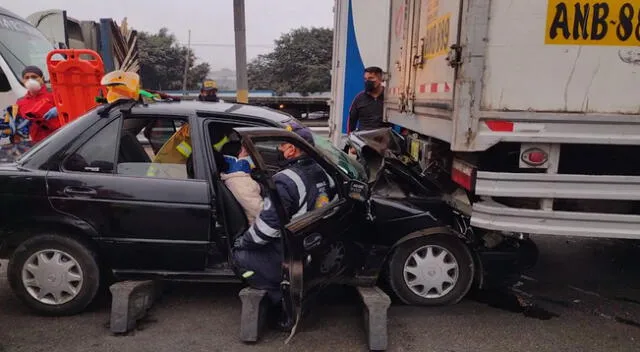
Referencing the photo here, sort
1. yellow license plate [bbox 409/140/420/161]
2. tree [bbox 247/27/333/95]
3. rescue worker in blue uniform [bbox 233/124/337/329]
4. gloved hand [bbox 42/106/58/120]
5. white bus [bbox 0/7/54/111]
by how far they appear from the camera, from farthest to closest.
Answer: tree [bbox 247/27/333/95]
white bus [bbox 0/7/54/111]
gloved hand [bbox 42/106/58/120]
yellow license plate [bbox 409/140/420/161]
rescue worker in blue uniform [bbox 233/124/337/329]

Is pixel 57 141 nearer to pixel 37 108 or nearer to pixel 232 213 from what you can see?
pixel 232 213

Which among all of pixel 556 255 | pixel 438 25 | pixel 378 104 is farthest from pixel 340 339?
pixel 378 104

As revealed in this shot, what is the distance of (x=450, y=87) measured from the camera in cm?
338

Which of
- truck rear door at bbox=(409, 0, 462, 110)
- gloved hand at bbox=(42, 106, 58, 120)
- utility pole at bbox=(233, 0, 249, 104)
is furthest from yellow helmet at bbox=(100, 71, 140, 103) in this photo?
utility pole at bbox=(233, 0, 249, 104)

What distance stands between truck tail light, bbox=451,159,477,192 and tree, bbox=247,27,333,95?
2841cm

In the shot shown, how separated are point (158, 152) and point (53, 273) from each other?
3.65ft

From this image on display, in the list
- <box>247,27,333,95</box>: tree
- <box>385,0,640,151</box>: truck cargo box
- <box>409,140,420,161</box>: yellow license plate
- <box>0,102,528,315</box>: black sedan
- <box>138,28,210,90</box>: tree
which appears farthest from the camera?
<box>138,28,210,90</box>: tree

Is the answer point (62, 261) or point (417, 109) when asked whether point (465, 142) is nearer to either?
point (417, 109)

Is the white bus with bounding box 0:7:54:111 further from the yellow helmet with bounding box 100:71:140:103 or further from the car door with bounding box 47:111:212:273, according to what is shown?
the car door with bounding box 47:111:212:273

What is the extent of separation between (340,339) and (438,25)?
2.49 metres

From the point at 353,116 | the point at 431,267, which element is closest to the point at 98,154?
the point at 431,267

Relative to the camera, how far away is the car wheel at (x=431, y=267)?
12.0 ft

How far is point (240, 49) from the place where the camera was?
9.12 meters

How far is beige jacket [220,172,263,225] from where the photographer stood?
11.7 ft
